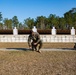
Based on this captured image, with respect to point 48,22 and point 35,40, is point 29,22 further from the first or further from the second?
point 35,40

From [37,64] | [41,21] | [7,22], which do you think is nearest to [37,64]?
[37,64]

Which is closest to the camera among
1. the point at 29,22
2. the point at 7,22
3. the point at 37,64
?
the point at 37,64

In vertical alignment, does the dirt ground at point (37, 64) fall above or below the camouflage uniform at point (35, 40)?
below

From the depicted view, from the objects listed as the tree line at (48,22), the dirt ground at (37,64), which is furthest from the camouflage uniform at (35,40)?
the tree line at (48,22)

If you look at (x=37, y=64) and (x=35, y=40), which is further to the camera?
(x=35, y=40)

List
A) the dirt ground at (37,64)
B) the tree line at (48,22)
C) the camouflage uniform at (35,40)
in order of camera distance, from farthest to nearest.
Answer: the tree line at (48,22) < the camouflage uniform at (35,40) < the dirt ground at (37,64)

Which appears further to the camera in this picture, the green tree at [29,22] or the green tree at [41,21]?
the green tree at [41,21]

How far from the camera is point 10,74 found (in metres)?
7.15

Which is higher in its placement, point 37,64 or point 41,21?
point 41,21

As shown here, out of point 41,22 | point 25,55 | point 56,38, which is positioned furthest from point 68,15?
point 25,55

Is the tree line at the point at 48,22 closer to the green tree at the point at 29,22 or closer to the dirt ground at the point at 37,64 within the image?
the green tree at the point at 29,22

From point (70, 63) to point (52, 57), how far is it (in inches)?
48.4

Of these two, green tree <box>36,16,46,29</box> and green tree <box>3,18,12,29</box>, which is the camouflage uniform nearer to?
green tree <box>3,18,12,29</box>

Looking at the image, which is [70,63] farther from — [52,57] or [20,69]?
[20,69]
